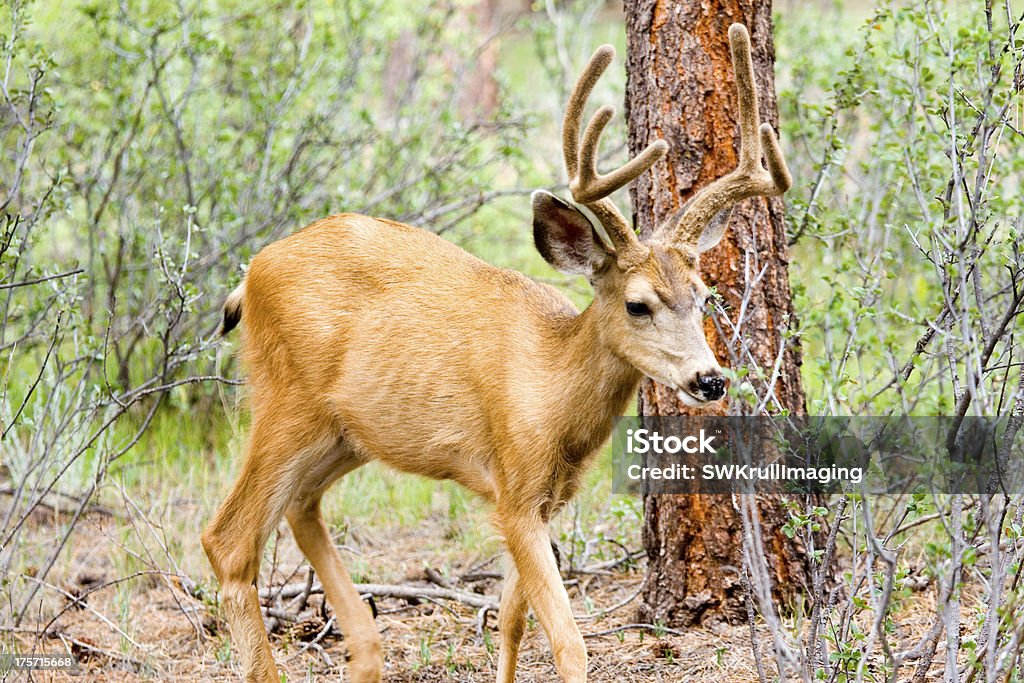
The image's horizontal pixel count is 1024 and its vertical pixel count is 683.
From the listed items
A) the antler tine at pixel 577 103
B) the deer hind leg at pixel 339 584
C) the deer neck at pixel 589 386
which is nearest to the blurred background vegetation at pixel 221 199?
the deer hind leg at pixel 339 584

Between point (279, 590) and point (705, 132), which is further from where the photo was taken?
point (279, 590)

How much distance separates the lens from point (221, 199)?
320 inches

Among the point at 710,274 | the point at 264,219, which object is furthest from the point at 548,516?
the point at 264,219

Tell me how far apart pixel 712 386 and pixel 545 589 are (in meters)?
1.02

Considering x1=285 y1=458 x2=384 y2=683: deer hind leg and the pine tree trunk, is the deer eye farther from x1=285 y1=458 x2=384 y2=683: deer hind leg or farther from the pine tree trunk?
x1=285 y1=458 x2=384 y2=683: deer hind leg

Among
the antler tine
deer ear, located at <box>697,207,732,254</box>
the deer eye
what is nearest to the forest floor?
the deer eye

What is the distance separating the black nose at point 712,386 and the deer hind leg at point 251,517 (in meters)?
1.84

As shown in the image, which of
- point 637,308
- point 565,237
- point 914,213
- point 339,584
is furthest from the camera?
point 914,213

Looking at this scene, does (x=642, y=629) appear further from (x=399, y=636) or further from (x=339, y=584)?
(x=339, y=584)

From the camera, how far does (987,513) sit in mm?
3412

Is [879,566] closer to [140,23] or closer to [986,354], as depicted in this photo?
[986,354]

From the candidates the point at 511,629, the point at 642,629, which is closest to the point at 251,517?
the point at 511,629

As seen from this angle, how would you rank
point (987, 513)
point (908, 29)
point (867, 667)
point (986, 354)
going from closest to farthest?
point (987, 513) < point (986, 354) < point (867, 667) < point (908, 29)

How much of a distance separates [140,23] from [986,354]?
20.1 ft
